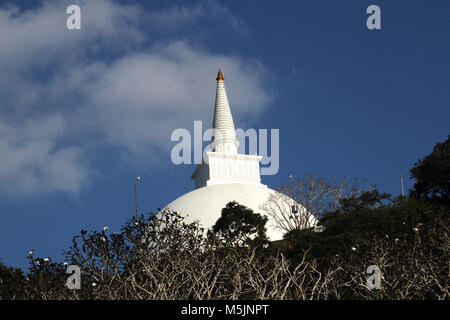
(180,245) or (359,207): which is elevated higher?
(359,207)

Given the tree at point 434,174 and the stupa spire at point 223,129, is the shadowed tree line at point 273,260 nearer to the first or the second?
the tree at point 434,174

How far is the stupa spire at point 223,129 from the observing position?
46.2 meters

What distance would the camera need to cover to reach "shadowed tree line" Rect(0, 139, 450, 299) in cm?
1614

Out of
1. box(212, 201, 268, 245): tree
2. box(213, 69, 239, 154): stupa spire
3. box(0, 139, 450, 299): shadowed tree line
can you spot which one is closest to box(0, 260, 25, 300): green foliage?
box(0, 139, 450, 299): shadowed tree line

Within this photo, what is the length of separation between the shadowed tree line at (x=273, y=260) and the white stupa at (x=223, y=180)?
11820mm

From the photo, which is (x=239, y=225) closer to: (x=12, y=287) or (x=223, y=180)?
(x=12, y=287)

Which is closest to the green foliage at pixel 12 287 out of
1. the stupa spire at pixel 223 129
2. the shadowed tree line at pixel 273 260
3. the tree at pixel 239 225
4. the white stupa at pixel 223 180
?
the shadowed tree line at pixel 273 260

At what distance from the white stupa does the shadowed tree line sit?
11820mm

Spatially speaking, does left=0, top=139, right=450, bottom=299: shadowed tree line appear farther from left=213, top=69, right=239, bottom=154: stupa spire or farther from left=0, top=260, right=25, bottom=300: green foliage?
left=213, top=69, right=239, bottom=154: stupa spire

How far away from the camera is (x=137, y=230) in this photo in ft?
68.0

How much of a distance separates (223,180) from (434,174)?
19.6m
